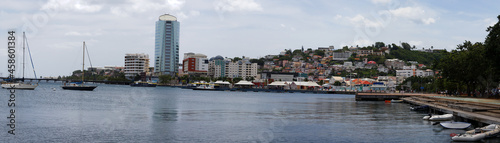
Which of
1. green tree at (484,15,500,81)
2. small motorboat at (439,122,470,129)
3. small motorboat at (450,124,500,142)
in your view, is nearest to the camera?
small motorboat at (450,124,500,142)

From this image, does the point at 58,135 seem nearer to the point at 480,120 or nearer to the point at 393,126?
the point at 393,126

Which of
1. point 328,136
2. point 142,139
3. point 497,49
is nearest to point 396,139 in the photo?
point 328,136

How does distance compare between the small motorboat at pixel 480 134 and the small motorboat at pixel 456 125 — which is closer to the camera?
the small motorboat at pixel 480 134

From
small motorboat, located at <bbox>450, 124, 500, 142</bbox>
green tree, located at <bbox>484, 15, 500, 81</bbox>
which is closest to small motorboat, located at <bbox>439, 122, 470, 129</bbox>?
small motorboat, located at <bbox>450, 124, 500, 142</bbox>

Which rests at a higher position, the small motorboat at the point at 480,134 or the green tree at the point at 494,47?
the green tree at the point at 494,47

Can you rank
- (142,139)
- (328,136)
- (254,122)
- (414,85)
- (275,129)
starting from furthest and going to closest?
1. (414,85)
2. (254,122)
3. (275,129)
4. (328,136)
5. (142,139)

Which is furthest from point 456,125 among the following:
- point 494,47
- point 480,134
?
point 494,47

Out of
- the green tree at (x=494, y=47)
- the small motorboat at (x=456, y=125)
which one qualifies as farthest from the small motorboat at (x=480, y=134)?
the green tree at (x=494, y=47)

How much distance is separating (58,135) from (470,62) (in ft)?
204

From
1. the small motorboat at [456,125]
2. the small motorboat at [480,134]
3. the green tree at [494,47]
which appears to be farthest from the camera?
the green tree at [494,47]

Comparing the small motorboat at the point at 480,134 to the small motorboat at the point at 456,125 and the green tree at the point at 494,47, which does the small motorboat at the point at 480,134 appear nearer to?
the small motorboat at the point at 456,125

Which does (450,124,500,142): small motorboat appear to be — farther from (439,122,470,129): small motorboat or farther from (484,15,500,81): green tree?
(484,15,500,81): green tree

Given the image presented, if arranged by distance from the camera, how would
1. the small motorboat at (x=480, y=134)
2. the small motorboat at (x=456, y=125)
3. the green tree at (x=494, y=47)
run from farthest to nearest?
the green tree at (x=494, y=47) < the small motorboat at (x=456, y=125) < the small motorboat at (x=480, y=134)

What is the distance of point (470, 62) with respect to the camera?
230ft
